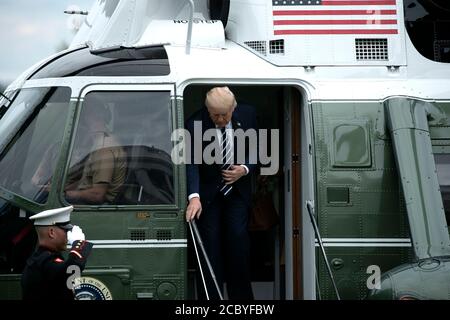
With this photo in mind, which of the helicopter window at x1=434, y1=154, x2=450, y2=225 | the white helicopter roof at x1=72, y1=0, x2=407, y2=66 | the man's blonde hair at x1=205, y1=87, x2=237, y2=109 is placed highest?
the white helicopter roof at x1=72, y1=0, x2=407, y2=66

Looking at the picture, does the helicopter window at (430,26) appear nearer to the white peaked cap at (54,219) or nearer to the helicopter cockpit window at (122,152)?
the helicopter cockpit window at (122,152)

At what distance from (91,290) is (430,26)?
3.38 m

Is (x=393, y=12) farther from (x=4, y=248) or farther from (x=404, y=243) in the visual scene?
(x=4, y=248)

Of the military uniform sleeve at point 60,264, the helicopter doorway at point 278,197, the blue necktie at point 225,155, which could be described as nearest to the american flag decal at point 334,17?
the helicopter doorway at point 278,197

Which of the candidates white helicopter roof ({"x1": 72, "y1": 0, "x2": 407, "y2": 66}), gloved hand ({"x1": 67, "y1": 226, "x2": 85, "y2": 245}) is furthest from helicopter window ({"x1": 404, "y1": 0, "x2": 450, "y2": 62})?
gloved hand ({"x1": 67, "y1": 226, "x2": 85, "y2": 245})

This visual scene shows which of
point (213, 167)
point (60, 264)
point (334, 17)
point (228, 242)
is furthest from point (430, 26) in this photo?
point (60, 264)

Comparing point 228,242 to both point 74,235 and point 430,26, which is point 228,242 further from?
point 430,26

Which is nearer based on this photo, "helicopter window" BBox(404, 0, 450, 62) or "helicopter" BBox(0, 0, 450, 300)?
"helicopter" BBox(0, 0, 450, 300)

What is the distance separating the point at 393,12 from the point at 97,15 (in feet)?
8.49

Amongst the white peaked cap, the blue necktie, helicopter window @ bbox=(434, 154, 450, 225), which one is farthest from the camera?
the blue necktie

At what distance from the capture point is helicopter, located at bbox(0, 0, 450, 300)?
6.15 metres

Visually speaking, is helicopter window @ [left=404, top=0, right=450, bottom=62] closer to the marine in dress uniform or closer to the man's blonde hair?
the man's blonde hair

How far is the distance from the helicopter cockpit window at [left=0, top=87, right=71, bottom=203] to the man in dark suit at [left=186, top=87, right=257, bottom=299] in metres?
0.98

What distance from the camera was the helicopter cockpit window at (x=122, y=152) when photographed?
20.5ft
